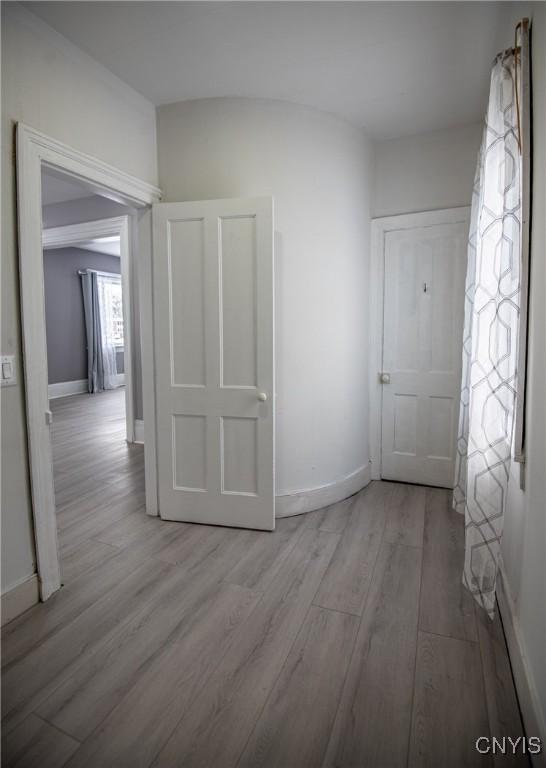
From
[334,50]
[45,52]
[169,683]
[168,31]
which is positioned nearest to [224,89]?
[168,31]

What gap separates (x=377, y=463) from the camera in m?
3.47

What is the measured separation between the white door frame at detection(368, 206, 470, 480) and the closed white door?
4cm

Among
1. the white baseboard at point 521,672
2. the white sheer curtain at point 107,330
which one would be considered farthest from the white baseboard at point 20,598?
the white sheer curtain at point 107,330

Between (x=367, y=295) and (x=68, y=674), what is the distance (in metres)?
2.97

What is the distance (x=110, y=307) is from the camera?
8.59 meters

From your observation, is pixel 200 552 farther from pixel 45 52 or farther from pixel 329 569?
pixel 45 52

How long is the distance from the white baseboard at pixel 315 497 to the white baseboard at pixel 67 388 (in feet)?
19.9

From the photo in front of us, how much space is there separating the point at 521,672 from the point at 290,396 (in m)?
1.83

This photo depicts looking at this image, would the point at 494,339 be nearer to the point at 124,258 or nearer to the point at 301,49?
the point at 301,49

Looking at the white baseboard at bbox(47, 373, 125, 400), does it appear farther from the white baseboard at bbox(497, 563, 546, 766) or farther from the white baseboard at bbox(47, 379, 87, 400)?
the white baseboard at bbox(497, 563, 546, 766)

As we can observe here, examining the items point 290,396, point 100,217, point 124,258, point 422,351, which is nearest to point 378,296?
point 422,351

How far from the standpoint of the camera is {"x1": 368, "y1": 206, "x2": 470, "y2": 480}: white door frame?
3145 millimetres

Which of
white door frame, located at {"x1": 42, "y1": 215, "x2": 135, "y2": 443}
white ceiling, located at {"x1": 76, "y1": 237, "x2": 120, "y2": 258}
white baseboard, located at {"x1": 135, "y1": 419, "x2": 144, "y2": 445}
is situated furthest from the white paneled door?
white ceiling, located at {"x1": 76, "y1": 237, "x2": 120, "y2": 258}

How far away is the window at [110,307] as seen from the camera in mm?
8359
